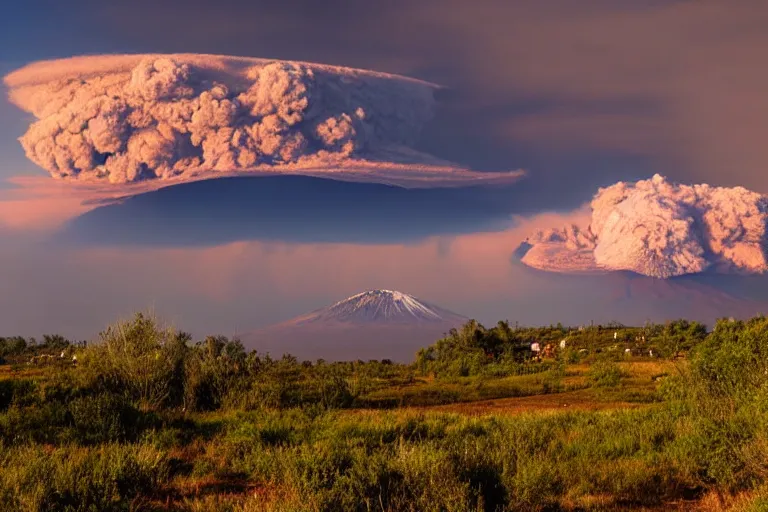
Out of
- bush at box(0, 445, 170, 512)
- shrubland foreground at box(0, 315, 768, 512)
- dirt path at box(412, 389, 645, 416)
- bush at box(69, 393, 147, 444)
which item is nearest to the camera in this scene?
bush at box(0, 445, 170, 512)

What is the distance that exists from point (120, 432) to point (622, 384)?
2222 cm

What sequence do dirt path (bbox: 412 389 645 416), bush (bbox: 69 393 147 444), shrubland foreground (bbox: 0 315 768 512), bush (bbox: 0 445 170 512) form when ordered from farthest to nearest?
dirt path (bbox: 412 389 645 416)
bush (bbox: 69 393 147 444)
shrubland foreground (bbox: 0 315 768 512)
bush (bbox: 0 445 170 512)

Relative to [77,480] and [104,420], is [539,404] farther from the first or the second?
[77,480]

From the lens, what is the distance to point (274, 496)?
7316 mm

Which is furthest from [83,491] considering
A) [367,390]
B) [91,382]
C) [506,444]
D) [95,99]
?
[95,99]

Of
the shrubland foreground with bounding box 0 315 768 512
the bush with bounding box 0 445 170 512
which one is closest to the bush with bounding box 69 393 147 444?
the shrubland foreground with bounding box 0 315 768 512

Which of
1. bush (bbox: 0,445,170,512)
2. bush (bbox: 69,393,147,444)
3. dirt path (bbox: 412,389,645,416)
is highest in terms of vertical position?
bush (bbox: 0,445,170,512)

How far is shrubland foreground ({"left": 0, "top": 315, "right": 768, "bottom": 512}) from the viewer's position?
7066 mm

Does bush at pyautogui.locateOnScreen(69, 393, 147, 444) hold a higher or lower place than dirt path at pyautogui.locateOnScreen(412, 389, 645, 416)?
higher

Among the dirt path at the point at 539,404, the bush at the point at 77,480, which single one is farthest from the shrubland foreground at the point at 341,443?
the dirt path at the point at 539,404

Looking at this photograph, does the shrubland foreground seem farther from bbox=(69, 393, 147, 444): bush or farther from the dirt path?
the dirt path

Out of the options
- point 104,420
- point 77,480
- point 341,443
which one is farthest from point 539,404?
point 77,480

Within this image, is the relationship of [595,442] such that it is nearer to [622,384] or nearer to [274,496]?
[274,496]

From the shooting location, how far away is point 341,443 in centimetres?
984
